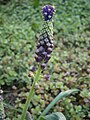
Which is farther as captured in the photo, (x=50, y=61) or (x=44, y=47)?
(x=50, y=61)

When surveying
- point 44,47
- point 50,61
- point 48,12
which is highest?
point 48,12

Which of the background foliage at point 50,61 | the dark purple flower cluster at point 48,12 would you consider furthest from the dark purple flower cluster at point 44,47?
the background foliage at point 50,61

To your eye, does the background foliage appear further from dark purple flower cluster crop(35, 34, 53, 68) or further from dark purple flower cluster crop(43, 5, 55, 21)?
dark purple flower cluster crop(43, 5, 55, 21)

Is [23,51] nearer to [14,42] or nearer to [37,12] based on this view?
[14,42]

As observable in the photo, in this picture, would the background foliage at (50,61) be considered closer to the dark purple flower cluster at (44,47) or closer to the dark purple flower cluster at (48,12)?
the dark purple flower cluster at (44,47)

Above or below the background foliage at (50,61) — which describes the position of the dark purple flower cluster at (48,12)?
above

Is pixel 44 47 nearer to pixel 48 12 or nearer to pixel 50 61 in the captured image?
pixel 48 12

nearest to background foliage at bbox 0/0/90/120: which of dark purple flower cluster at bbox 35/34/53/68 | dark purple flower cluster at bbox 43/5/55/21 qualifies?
dark purple flower cluster at bbox 35/34/53/68

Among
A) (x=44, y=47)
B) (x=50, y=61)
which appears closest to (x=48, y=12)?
(x=44, y=47)
